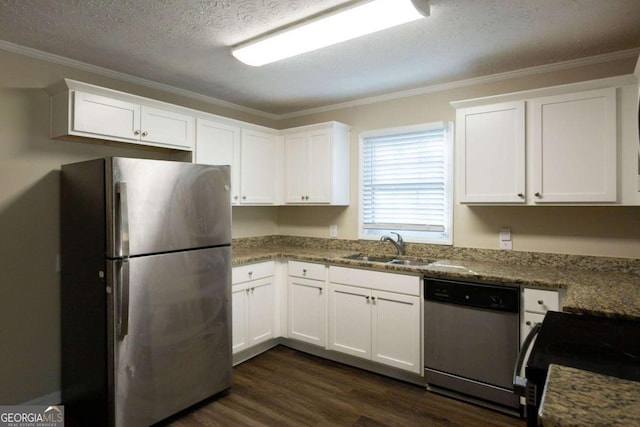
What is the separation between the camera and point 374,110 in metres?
3.60

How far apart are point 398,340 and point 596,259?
148cm

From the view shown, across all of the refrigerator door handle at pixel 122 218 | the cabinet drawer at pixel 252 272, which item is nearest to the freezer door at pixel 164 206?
the refrigerator door handle at pixel 122 218

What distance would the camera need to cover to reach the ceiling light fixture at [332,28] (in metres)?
1.85

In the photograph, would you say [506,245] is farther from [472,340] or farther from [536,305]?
[472,340]

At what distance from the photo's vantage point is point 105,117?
251 cm

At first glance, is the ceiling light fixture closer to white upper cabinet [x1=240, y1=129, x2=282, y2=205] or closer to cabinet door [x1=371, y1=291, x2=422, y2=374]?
white upper cabinet [x1=240, y1=129, x2=282, y2=205]

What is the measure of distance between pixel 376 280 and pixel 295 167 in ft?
4.92

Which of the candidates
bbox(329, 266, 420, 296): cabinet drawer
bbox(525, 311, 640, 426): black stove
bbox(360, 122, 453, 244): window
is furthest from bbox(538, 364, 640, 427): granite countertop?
bbox(360, 122, 453, 244): window

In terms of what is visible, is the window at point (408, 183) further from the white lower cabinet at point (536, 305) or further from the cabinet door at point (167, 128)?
the cabinet door at point (167, 128)

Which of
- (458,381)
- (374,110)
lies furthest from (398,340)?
(374,110)

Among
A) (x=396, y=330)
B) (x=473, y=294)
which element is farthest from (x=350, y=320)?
(x=473, y=294)

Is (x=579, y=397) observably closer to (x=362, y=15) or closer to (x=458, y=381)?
(x=362, y=15)

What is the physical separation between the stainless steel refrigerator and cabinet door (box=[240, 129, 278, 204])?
0.82 metres

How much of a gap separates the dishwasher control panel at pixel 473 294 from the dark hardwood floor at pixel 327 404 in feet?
2.30
